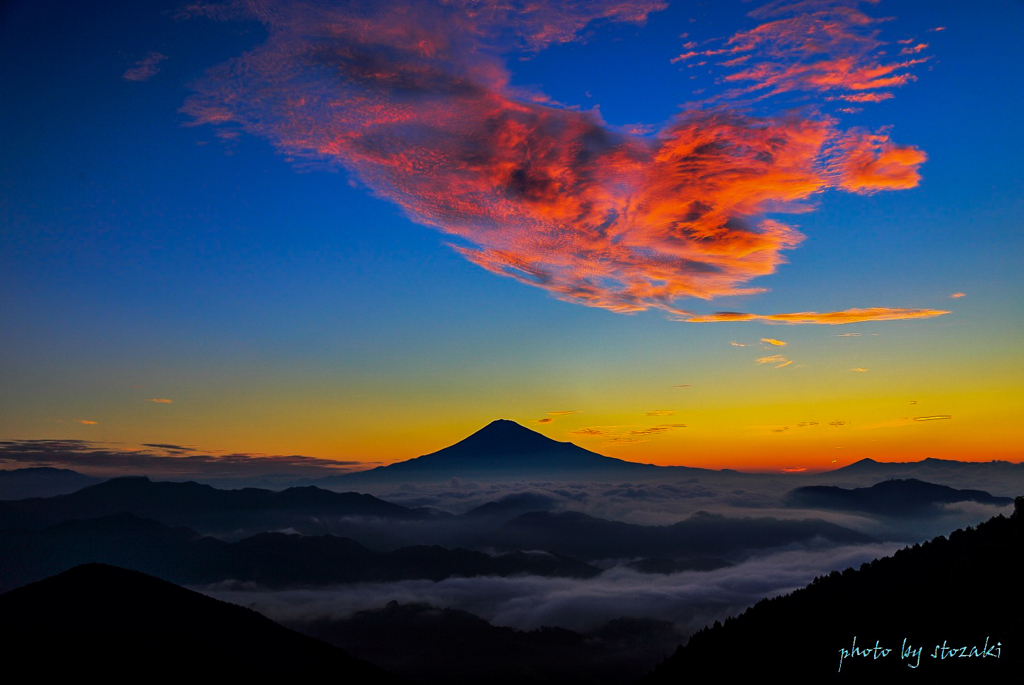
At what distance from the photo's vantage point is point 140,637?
5271 inches

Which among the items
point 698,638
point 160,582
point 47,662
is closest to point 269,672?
point 47,662

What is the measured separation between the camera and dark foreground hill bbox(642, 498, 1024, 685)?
7325 centimetres

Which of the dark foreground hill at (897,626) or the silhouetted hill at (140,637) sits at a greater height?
the dark foreground hill at (897,626)

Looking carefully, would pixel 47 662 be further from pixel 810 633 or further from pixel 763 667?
pixel 810 633

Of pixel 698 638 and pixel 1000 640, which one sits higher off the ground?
pixel 1000 640

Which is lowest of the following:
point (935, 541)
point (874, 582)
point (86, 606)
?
point (86, 606)

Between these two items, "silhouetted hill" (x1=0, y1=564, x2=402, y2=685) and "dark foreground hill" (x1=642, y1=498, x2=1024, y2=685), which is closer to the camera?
"dark foreground hill" (x1=642, y1=498, x2=1024, y2=685)

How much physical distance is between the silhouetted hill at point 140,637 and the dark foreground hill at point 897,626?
288 feet

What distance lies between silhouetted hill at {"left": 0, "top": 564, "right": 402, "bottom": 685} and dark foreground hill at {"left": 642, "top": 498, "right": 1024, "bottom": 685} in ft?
288

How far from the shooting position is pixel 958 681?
2484 inches

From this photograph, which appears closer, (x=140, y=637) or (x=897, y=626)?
(x=897, y=626)

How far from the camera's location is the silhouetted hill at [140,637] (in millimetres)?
118000

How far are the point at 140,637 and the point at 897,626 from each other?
5930 inches

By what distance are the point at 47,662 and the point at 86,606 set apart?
107 feet
